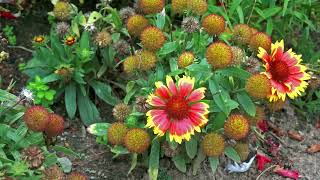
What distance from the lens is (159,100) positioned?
2660 mm

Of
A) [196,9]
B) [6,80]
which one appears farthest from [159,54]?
[6,80]

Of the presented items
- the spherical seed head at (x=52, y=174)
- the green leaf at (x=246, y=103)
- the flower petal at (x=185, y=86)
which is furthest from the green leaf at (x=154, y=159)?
the spherical seed head at (x=52, y=174)

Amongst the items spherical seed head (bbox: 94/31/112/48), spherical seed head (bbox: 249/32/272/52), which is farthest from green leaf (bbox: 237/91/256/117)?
spherical seed head (bbox: 94/31/112/48)

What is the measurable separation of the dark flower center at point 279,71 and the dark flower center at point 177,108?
1.47ft

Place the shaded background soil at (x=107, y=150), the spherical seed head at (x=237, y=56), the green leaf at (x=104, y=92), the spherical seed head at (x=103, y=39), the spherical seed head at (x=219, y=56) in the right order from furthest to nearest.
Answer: the green leaf at (x=104, y=92) → the spherical seed head at (x=103, y=39) → the shaded background soil at (x=107, y=150) → the spherical seed head at (x=237, y=56) → the spherical seed head at (x=219, y=56)

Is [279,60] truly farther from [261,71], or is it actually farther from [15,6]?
[15,6]

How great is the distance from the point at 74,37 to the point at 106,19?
219 millimetres

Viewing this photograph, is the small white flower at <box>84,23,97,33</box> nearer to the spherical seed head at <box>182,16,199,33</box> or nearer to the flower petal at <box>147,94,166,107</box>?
the spherical seed head at <box>182,16,199,33</box>

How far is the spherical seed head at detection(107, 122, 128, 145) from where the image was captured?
2.81 metres

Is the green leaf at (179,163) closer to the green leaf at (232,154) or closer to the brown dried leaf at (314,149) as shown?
the green leaf at (232,154)

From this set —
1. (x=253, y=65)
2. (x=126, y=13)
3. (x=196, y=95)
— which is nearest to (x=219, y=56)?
(x=196, y=95)

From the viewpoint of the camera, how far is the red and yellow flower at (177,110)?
2629mm

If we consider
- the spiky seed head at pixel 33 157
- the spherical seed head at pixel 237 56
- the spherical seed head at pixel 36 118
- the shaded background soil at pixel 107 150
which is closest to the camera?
the spiky seed head at pixel 33 157

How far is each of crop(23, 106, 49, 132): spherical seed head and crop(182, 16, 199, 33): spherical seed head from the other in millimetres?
723
